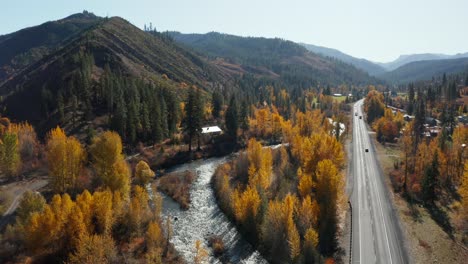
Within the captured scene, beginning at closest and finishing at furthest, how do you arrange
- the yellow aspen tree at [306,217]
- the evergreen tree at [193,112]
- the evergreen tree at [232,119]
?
the yellow aspen tree at [306,217]
the evergreen tree at [193,112]
the evergreen tree at [232,119]

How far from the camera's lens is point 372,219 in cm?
5850

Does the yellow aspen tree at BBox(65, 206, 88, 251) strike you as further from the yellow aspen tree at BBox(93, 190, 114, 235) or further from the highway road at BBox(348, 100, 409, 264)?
the highway road at BBox(348, 100, 409, 264)

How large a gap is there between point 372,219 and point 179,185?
A: 40102 mm

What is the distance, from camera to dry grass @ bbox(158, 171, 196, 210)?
214 feet

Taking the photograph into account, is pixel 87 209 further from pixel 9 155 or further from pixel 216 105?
pixel 216 105

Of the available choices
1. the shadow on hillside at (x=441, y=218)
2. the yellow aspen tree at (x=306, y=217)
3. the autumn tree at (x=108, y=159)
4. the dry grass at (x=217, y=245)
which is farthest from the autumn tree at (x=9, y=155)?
the shadow on hillside at (x=441, y=218)

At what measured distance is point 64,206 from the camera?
43.6 m

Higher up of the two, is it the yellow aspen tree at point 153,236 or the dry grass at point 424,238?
the yellow aspen tree at point 153,236

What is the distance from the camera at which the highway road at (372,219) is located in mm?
47475

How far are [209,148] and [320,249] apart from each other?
59006 millimetres

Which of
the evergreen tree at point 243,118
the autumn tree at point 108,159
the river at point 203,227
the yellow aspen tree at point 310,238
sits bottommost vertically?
the river at point 203,227

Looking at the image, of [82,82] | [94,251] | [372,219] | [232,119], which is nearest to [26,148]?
[82,82]

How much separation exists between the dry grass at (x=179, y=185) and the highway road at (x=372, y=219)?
105 ft

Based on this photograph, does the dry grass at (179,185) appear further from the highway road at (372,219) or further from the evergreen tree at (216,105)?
the evergreen tree at (216,105)
